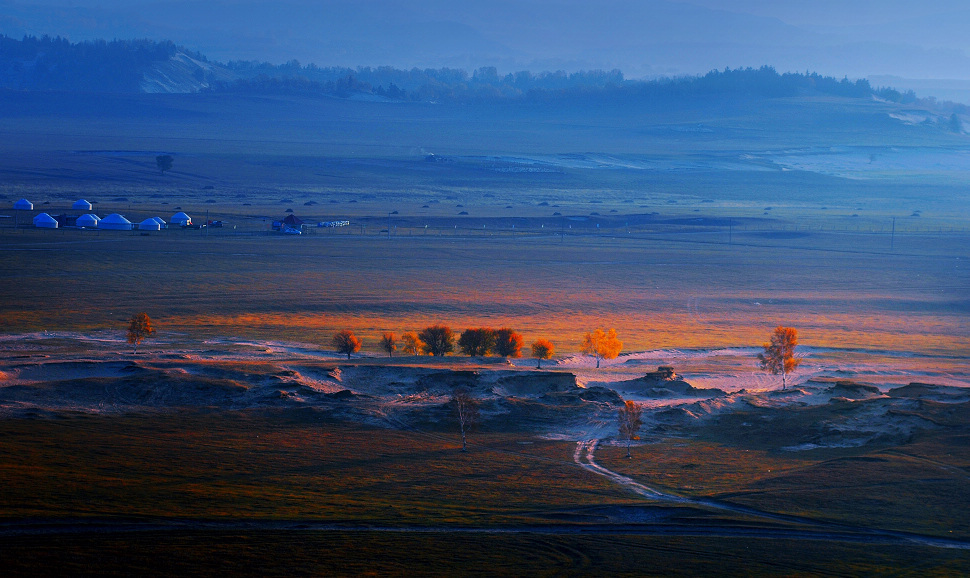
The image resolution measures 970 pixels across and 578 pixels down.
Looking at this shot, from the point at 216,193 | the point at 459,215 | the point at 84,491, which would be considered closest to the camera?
the point at 84,491

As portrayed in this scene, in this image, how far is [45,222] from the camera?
76.8 m

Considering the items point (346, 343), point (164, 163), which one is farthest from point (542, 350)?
point (164, 163)

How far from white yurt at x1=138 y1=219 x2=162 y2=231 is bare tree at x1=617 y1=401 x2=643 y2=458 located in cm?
5827

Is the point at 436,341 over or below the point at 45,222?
below

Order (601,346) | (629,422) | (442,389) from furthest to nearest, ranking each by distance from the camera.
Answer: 1. (601,346)
2. (442,389)
3. (629,422)

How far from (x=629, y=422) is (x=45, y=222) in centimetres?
6339

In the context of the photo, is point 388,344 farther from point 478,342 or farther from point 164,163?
point 164,163

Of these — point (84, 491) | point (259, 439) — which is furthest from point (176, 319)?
point (84, 491)

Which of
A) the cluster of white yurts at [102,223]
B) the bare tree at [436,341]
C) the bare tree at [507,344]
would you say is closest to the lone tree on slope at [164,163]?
the cluster of white yurts at [102,223]

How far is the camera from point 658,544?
20906mm

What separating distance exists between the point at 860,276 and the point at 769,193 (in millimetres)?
70937

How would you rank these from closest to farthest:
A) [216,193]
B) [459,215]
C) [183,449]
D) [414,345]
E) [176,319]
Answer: [183,449] < [414,345] < [176,319] < [459,215] < [216,193]

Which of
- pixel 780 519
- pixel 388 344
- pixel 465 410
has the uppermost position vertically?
pixel 388 344

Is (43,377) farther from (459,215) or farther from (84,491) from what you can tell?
(459,215)
